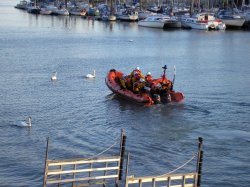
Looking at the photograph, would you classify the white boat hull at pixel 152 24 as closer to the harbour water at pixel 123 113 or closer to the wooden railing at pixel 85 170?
the harbour water at pixel 123 113

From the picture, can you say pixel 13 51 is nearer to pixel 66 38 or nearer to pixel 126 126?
pixel 66 38

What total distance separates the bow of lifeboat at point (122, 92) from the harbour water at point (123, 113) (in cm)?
51

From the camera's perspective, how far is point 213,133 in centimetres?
2797

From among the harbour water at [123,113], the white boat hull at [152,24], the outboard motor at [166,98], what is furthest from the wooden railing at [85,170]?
the white boat hull at [152,24]

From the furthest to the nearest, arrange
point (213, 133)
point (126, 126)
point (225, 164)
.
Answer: point (126, 126) < point (213, 133) < point (225, 164)

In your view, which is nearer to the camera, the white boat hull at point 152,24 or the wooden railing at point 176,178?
the wooden railing at point 176,178

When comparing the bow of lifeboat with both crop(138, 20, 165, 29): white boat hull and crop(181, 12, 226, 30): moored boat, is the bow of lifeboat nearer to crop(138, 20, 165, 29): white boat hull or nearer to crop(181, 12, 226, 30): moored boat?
crop(181, 12, 226, 30): moored boat

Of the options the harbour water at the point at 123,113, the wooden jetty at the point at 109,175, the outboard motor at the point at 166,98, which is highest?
the wooden jetty at the point at 109,175

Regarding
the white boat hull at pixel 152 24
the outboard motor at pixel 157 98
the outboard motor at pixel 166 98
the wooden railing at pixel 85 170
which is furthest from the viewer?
the white boat hull at pixel 152 24

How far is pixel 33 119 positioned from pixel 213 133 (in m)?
9.63

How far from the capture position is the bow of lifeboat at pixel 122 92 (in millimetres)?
33656

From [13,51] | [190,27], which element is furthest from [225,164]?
[190,27]

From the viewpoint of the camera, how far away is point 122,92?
35844 millimetres

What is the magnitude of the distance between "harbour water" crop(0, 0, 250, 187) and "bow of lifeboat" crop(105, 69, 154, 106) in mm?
506
